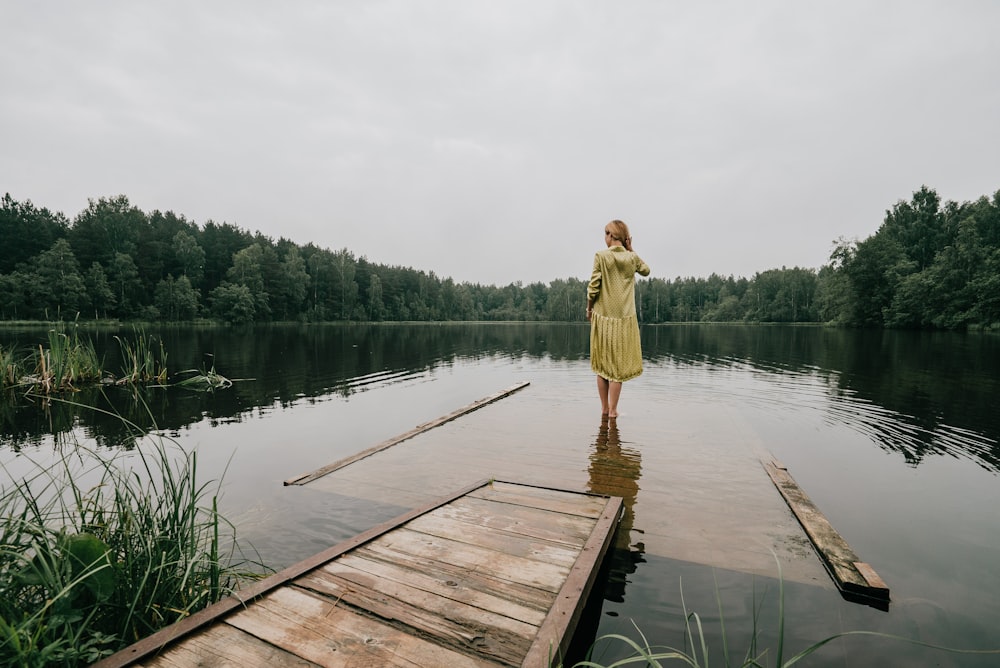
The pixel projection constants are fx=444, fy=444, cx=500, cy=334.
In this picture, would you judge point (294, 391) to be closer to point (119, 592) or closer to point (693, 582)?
point (119, 592)

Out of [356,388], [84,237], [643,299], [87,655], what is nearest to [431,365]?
[356,388]

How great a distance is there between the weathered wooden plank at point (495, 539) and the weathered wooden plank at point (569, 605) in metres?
0.10

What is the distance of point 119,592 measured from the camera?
211 cm

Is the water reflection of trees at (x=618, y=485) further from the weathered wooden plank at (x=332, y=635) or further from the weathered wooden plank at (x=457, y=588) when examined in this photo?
the weathered wooden plank at (x=332, y=635)

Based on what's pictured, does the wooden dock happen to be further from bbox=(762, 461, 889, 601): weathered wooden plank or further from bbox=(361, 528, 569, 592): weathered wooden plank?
bbox=(762, 461, 889, 601): weathered wooden plank

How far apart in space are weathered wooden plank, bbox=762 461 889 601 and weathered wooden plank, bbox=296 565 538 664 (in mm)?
1905

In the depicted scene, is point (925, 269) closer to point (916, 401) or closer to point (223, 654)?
point (916, 401)

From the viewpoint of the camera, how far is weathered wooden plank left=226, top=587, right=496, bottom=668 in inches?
64.9

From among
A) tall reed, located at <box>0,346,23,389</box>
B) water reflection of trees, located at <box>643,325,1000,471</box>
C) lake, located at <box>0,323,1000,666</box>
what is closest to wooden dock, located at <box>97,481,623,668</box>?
lake, located at <box>0,323,1000,666</box>

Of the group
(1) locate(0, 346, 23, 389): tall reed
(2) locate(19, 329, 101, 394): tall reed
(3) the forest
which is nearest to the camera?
(2) locate(19, 329, 101, 394): tall reed

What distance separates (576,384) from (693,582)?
759cm

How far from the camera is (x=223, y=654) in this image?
5.46 ft

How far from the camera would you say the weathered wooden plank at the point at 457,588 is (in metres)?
1.95

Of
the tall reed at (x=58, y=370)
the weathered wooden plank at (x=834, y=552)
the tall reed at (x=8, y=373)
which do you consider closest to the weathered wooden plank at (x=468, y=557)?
the weathered wooden plank at (x=834, y=552)
